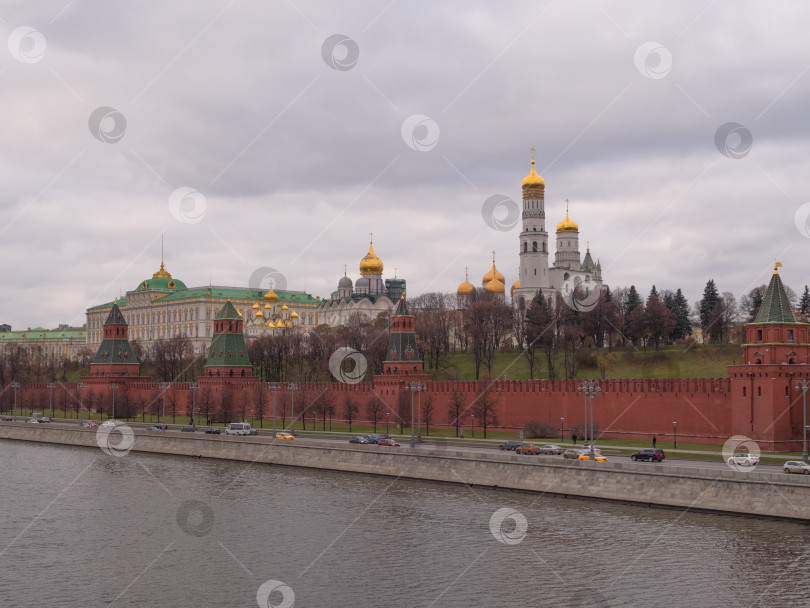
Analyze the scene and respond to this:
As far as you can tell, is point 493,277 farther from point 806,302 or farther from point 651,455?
point 651,455

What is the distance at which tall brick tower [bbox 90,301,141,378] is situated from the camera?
86375mm

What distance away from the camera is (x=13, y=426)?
68.1m

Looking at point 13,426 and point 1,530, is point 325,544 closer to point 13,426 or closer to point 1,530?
point 1,530

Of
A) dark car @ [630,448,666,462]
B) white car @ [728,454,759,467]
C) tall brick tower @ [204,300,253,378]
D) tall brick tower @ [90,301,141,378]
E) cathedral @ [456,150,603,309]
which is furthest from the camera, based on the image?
cathedral @ [456,150,603,309]

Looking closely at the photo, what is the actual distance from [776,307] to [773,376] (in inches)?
129

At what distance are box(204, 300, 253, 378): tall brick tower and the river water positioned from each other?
37221mm

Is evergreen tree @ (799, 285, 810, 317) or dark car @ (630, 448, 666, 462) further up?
evergreen tree @ (799, 285, 810, 317)

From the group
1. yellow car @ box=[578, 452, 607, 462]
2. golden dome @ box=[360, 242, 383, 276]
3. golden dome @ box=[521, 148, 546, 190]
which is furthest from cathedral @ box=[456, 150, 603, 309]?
yellow car @ box=[578, 452, 607, 462]

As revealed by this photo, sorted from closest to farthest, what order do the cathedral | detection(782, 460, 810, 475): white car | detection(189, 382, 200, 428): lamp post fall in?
detection(782, 460, 810, 475): white car < detection(189, 382, 200, 428): lamp post < the cathedral

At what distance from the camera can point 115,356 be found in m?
86.6

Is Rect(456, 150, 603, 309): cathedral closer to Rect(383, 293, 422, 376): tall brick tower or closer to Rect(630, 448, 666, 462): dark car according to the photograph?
Rect(383, 293, 422, 376): tall brick tower

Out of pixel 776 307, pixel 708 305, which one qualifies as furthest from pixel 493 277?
pixel 776 307

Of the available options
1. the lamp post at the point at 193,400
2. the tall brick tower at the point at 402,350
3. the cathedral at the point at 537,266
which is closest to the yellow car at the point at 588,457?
the tall brick tower at the point at 402,350

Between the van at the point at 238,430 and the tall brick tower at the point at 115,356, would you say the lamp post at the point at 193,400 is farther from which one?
the tall brick tower at the point at 115,356
